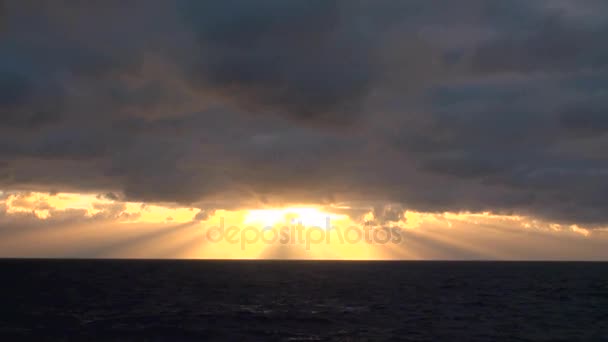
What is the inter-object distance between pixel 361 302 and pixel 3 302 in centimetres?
4742

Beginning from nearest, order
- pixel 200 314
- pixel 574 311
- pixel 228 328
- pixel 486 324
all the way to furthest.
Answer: pixel 228 328 → pixel 486 324 → pixel 200 314 → pixel 574 311

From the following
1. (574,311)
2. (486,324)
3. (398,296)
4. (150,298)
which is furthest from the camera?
(398,296)

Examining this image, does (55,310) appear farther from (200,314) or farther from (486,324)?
(486,324)

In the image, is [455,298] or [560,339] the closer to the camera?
[560,339]

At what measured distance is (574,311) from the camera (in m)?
64.6

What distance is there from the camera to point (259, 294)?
8806cm

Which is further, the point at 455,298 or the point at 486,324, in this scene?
the point at 455,298

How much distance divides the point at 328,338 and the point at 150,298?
39579 millimetres

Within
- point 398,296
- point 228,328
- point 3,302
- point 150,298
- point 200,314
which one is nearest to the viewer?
point 228,328

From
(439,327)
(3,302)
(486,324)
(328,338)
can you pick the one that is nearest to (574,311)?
(486,324)

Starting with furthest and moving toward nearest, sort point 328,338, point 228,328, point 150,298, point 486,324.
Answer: point 150,298
point 486,324
point 228,328
point 328,338

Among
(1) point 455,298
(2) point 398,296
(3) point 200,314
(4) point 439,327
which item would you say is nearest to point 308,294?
(2) point 398,296

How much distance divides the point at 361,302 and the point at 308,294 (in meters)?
15.0

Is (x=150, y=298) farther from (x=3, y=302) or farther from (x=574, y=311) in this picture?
(x=574, y=311)
